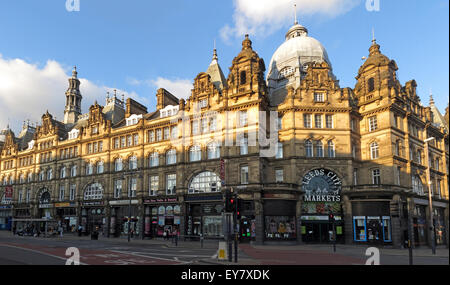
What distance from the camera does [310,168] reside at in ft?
133

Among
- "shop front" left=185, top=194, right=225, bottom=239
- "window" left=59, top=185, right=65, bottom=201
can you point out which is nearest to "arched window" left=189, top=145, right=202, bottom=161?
"shop front" left=185, top=194, right=225, bottom=239

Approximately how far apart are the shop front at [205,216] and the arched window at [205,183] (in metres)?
0.98

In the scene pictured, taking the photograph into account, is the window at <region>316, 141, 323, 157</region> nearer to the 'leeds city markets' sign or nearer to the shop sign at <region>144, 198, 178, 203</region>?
the 'leeds city markets' sign

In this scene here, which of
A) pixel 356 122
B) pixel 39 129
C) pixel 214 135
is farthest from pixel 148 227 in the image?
pixel 39 129

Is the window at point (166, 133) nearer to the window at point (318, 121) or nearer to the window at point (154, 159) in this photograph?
the window at point (154, 159)

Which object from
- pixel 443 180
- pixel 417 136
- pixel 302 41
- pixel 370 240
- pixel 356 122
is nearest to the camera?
pixel 370 240

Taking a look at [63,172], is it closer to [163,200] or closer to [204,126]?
[163,200]

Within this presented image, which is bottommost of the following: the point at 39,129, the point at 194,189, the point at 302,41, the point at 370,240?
the point at 370,240

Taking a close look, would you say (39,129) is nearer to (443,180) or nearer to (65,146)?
(65,146)

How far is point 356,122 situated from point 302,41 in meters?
20.6

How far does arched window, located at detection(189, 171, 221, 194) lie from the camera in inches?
1689

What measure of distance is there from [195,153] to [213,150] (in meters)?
3.01

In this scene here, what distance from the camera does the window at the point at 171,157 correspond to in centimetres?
4762

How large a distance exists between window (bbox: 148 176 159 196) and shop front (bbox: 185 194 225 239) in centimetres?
649
